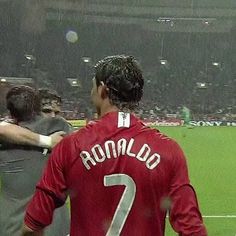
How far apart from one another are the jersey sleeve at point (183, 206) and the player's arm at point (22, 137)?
0.56 meters

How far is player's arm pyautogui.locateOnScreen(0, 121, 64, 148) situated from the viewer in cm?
142

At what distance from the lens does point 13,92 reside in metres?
1.50

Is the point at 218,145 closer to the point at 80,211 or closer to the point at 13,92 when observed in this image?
the point at 13,92

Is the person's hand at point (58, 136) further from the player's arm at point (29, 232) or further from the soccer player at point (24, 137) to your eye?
the player's arm at point (29, 232)

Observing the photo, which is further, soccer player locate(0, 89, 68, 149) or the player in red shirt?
soccer player locate(0, 89, 68, 149)

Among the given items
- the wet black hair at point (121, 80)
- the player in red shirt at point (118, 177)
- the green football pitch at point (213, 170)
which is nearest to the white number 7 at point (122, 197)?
the player in red shirt at point (118, 177)

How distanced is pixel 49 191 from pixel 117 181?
97 millimetres

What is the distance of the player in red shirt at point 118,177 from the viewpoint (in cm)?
91

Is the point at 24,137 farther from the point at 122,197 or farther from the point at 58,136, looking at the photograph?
the point at 122,197

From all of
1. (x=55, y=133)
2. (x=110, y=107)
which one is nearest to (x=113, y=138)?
(x=110, y=107)

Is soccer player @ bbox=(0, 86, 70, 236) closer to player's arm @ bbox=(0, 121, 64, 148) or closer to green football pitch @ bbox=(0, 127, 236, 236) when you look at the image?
player's arm @ bbox=(0, 121, 64, 148)

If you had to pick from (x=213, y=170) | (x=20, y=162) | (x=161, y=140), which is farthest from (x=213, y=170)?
(x=161, y=140)

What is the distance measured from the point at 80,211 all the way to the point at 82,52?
13.5 ft

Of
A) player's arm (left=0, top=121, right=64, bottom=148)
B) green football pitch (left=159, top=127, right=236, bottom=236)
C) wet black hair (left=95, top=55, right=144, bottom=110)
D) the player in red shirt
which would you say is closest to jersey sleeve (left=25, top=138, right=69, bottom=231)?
the player in red shirt
